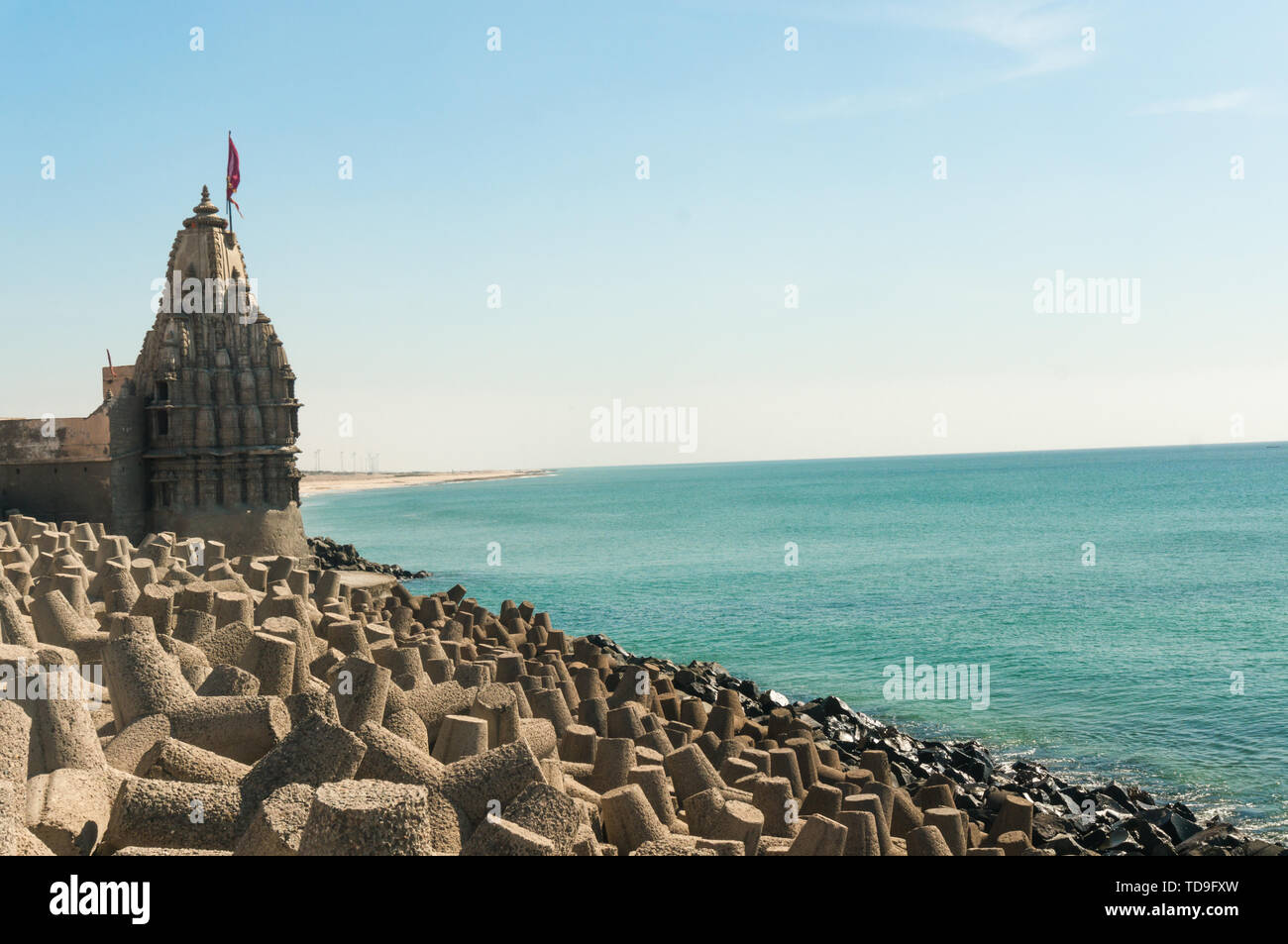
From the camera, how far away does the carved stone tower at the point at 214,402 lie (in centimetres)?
2667

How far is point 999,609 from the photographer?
3675cm

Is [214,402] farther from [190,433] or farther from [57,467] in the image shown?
[57,467]

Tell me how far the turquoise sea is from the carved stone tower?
1118 centimetres

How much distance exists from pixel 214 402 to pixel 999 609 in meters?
25.2

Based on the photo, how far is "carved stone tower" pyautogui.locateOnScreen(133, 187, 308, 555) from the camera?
26.7 metres

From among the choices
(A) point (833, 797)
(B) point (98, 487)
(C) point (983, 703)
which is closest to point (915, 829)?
(A) point (833, 797)

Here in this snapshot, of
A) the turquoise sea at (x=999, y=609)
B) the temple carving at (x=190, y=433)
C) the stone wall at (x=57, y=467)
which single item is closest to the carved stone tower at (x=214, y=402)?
the temple carving at (x=190, y=433)

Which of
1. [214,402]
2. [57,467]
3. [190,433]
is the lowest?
[57,467]

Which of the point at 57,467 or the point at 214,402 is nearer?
the point at 57,467

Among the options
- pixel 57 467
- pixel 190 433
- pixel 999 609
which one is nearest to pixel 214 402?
pixel 190 433

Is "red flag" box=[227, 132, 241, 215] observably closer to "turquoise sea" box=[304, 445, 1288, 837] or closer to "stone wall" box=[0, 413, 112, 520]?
"stone wall" box=[0, 413, 112, 520]

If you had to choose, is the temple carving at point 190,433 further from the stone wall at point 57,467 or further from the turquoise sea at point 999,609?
the turquoise sea at point 999,609

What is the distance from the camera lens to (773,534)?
72.0 meters
